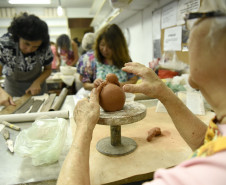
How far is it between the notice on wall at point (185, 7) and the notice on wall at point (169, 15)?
10 centimetres

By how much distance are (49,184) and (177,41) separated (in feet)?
7.47

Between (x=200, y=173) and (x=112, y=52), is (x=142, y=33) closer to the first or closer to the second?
(x=112, y=52)

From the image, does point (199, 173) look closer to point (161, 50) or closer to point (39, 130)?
point (39, 130)

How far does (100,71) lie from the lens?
8.82 ft

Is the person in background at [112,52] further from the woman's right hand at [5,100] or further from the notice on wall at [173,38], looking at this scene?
the woman's right hand at [5,100]

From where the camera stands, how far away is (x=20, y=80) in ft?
8.98

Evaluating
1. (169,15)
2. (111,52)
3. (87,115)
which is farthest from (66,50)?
(87,115)

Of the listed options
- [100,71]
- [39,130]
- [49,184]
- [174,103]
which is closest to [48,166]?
[49,184]

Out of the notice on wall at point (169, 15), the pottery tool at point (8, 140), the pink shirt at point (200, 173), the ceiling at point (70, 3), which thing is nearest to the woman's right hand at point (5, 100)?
the pottery tool at point (8, 140)

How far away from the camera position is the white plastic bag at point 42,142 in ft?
3.52

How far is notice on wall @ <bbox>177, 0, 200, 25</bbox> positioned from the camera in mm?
2076

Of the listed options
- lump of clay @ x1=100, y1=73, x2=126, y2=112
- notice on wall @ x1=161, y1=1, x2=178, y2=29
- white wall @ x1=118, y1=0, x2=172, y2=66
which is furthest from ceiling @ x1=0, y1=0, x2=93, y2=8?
lump of clay @ x1=100, y1=73, x2=126, y2=112

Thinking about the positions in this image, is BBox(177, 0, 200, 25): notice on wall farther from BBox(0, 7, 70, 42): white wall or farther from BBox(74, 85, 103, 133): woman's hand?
BBox(0, 7, 70, 42): white wall

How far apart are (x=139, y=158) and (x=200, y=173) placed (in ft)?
2.40
